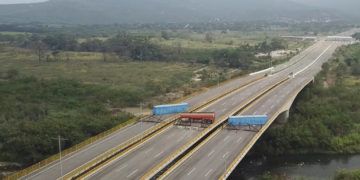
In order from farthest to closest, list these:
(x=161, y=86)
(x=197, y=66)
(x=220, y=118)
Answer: (x=197, y=66)
(x=161, y=86)
(x=220, y=118)

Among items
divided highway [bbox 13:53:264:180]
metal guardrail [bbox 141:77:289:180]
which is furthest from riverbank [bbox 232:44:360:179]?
divided highway [bbox 13:53:264:180]

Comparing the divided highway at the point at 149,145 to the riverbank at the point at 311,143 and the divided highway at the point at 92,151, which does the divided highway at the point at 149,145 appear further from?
the riverbank at the point at 311,143

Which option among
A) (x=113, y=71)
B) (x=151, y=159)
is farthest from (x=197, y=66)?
(x=151, y=159)

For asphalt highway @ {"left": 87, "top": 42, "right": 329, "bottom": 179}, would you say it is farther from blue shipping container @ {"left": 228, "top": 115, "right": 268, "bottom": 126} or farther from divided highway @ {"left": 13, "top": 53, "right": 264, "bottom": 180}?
blue shipping container @ {"left": 228, "top": 115, "right": 268, "bottom": 126}

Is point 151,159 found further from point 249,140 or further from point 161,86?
point 161,86

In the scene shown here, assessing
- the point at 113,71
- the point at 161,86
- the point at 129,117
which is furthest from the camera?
the point at 113,71

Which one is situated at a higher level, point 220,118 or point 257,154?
point 220,118
